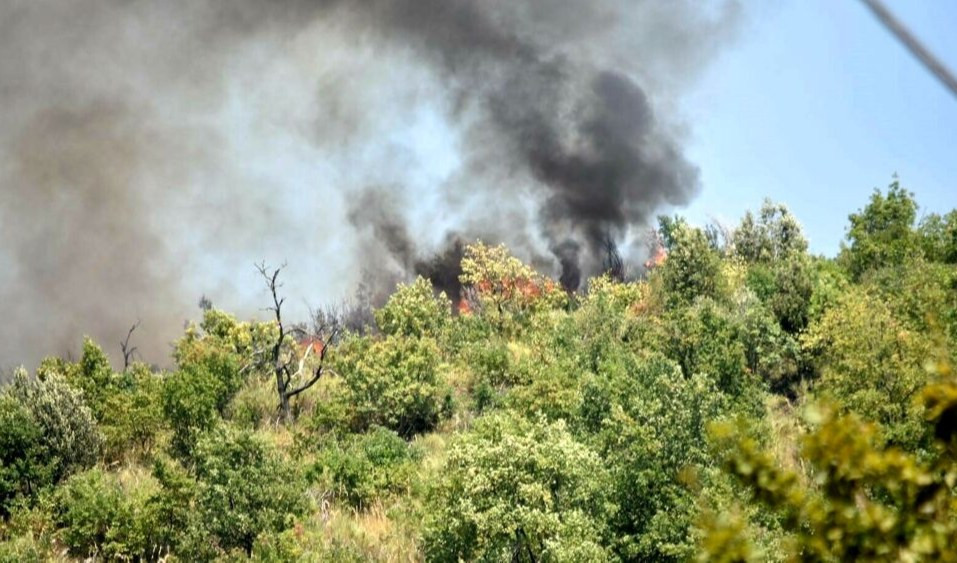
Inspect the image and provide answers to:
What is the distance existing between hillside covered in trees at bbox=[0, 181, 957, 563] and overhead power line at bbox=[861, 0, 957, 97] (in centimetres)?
164

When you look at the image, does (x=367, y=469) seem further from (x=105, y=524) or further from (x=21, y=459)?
(x=21, y=459)

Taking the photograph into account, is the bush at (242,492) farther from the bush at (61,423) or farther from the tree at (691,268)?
the tree at (691,268)

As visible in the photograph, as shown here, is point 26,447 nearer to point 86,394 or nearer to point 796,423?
point 86,394

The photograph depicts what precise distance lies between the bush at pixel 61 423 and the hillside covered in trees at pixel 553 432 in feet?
0.39

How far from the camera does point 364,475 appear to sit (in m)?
33.8

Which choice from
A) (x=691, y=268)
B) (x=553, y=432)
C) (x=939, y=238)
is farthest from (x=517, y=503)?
(x=939, y=238)

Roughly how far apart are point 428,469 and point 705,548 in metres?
29.3

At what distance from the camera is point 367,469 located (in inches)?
1345

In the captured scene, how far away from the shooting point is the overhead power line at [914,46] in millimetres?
2920

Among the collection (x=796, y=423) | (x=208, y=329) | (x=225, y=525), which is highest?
(x=208, y=329)

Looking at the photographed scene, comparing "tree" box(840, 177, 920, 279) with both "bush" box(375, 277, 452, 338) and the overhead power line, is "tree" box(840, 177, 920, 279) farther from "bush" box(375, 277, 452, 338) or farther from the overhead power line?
the overhead power line

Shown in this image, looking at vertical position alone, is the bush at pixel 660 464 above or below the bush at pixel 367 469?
below

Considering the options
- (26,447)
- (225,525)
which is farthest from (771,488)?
(26,447)

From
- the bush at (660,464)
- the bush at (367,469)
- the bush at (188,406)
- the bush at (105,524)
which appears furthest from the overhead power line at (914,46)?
the bush at (188,406)
